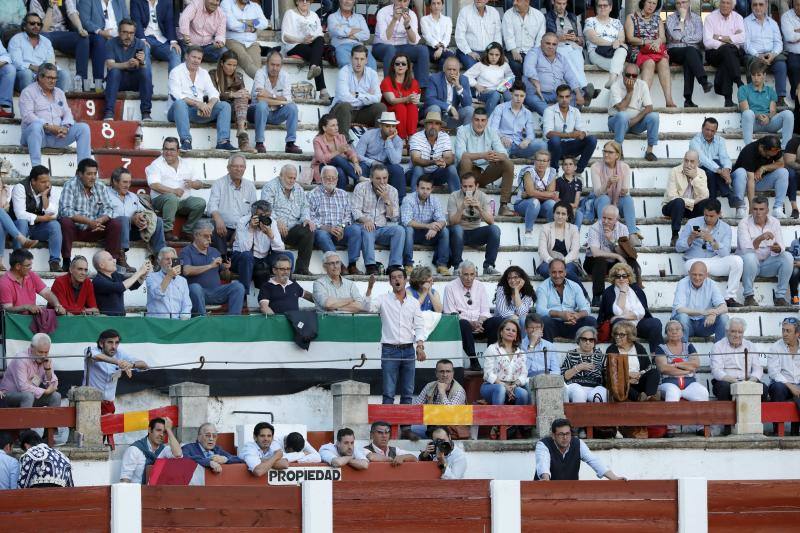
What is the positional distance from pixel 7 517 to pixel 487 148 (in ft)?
32.3

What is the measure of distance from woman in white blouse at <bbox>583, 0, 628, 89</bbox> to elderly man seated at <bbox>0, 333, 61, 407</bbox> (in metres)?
9.25

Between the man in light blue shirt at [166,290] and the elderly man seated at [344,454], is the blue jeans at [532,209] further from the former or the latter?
the elderly man seated at [344,454]

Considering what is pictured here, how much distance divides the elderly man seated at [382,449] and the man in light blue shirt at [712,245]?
519 cm

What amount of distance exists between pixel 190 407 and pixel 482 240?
478 centimetres

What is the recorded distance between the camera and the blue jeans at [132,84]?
77.0 feet

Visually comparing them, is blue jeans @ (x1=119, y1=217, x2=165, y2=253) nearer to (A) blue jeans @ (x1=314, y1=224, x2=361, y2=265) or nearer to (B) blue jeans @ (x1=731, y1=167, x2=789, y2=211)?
(A) blue jeans @ (x1=314, y1=224, x2=361, y2=265)

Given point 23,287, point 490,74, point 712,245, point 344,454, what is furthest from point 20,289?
point 712,245

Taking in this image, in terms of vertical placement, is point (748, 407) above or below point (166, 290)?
below

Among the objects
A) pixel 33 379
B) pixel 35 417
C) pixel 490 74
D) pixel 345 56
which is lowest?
pixel 35 417

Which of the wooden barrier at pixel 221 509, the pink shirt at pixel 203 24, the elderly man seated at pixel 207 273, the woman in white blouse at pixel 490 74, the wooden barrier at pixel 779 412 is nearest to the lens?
the wooden barrier at pixel 221 509

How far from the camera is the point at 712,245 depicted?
915 inches

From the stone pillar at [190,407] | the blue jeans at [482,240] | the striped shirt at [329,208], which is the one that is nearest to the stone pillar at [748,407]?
the blue jeans at [482,240]

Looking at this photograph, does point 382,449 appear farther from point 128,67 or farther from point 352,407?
point 128,67

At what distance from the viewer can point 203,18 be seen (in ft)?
80.2
